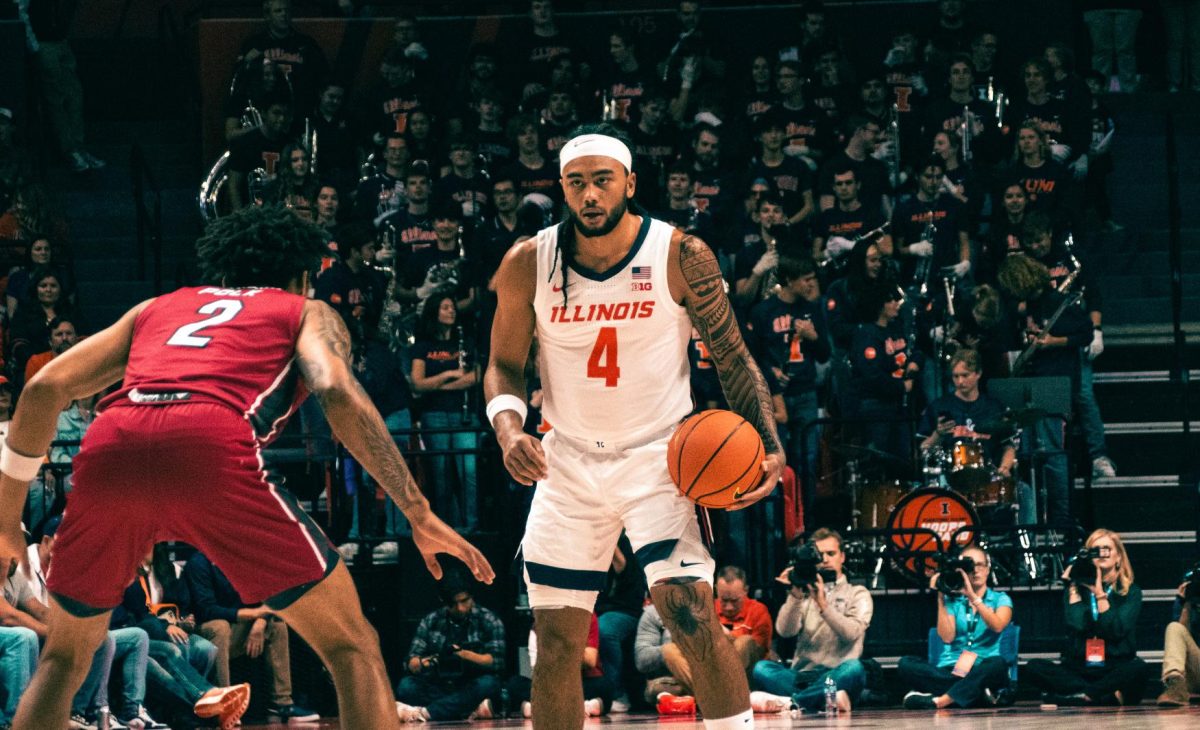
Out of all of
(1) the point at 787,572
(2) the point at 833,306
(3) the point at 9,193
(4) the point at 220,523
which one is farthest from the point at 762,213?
(4) the point at 220,523

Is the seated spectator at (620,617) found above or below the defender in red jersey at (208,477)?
below

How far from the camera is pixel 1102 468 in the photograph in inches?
576

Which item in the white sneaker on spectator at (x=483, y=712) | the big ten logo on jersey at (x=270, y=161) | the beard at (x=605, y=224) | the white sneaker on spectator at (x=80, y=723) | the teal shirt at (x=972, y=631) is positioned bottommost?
the white sneaker on spectator at (x=483, y=712)

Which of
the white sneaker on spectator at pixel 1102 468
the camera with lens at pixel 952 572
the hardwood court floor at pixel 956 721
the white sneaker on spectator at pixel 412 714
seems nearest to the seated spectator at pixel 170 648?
the hardwood court floor at pixel 956 721

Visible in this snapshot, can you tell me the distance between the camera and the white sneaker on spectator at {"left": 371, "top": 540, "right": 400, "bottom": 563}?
1363 cm

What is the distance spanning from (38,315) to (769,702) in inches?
251

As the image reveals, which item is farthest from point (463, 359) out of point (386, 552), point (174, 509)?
point (174, 509)

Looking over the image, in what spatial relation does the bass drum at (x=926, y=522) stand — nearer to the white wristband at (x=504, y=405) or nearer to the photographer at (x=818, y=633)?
the photographer at (x=818, y=633)

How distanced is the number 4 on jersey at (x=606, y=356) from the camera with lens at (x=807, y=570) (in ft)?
18.5

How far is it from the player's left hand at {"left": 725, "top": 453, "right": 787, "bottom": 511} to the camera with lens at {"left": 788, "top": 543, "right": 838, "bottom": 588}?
543cm

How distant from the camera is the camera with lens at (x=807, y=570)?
12172 mm

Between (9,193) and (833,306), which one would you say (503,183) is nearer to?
(833,306)

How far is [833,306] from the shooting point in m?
14.9

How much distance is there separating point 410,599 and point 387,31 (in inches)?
293
